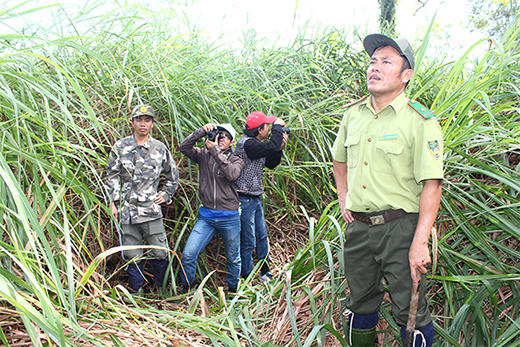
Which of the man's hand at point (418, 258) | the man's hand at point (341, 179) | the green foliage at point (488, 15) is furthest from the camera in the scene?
the green foliage at point (488, 15)

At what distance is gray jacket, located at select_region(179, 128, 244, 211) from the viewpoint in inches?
117

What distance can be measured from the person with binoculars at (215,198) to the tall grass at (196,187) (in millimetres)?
166

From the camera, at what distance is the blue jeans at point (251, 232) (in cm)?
327

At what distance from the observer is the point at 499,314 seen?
1.89 meters

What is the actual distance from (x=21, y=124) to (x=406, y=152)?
1.94 metres

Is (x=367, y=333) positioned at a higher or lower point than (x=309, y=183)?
lower

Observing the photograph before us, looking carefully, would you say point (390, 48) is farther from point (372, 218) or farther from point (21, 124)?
point (21, 124)

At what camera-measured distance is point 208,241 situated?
3.02 metres

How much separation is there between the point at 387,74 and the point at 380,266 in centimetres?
94

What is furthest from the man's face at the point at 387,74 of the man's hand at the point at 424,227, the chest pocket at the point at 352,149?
the man's hand at the point at 424,227

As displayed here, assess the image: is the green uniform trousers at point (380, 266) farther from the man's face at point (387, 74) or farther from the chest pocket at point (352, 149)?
the man's face at point (387, 74)

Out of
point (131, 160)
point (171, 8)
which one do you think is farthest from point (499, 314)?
point (171, 8)

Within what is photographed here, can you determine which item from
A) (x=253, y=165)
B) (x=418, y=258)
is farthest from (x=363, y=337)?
(x=253, y=165)

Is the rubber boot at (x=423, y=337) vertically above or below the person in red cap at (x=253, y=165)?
below
